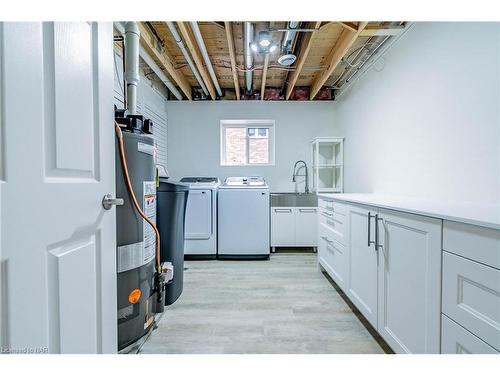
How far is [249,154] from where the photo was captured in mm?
4207

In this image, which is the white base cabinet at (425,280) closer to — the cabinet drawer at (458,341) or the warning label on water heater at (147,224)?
the cabinet drawer at (458,341)

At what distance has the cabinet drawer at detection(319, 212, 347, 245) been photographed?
200cm

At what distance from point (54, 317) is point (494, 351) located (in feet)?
4.63

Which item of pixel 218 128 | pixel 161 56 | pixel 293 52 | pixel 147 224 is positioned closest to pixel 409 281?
pixel 147 224

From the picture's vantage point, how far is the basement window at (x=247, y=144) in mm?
4188

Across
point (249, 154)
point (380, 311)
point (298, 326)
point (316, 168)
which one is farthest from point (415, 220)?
point (249, 154)

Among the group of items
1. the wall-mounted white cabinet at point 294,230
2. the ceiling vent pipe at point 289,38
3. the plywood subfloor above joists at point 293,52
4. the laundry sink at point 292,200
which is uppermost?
the plywood subfloor above joists at point 293,52

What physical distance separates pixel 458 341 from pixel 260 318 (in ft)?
3.94

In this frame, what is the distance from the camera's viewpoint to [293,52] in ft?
9.33

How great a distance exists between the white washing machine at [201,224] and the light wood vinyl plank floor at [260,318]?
0.51 m

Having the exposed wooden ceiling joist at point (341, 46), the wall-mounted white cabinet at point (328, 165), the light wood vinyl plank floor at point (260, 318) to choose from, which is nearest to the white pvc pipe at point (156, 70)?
the exposed wooden ceiling joist at point (341, 46)

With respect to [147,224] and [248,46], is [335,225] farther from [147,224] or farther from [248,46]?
[248,46]

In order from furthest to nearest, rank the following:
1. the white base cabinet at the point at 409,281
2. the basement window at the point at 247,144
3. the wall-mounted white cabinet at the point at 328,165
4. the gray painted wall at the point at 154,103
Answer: the basement window at the point at 247,144, the wall-mounted white cabinet at the point at 328,165, the gray painted wall at the point at 154,103, the white base cabinet at the point at 409,281

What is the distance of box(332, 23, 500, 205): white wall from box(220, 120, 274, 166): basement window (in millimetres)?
1728
